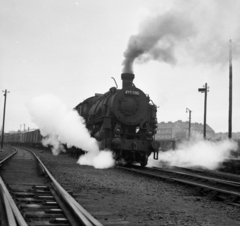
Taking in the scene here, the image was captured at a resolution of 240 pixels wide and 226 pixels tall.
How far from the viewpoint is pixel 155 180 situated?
9.55 meters

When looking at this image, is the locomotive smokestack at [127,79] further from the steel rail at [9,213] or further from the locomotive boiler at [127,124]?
the steel rail at [9,213]

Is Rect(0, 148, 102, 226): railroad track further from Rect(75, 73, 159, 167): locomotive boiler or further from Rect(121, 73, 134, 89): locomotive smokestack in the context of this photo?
Rect(121, 73, 134, 89): locomotive smokestack

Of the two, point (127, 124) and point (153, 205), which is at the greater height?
point (127, 124)

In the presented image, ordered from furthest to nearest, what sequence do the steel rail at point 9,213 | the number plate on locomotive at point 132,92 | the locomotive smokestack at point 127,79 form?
the locomotive smokestack at point 127,79
the number plate on locomotive at point 132,92
the steel rail at point 9,213

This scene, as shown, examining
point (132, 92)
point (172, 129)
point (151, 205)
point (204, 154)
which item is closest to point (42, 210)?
point (151, 205)

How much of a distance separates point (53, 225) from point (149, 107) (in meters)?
10.8

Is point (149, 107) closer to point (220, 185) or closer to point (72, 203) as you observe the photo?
point (220, 185)

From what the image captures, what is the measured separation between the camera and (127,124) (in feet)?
44.9

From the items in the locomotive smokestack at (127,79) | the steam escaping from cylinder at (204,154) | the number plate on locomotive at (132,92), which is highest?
the locomotive smokestack at (127,79)

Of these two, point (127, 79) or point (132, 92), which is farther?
point (127, 79)

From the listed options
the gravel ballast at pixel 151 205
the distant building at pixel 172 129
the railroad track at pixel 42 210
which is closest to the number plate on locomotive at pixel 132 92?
the gravel ballast at pixel 151 205

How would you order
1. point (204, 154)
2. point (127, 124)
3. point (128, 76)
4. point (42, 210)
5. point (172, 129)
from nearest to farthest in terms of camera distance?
point (42, 210), point (127, 124), point (128, 76), point (204, 154), point (172, 129)

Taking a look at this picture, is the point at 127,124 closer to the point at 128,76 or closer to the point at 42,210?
the point at 128,76

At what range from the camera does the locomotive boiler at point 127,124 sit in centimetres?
1327
